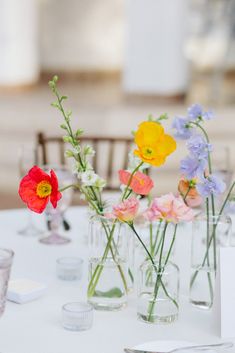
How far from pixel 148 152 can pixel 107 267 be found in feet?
0.80

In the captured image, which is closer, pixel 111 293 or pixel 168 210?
pixel 168 210

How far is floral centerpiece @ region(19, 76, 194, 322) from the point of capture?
1473mm

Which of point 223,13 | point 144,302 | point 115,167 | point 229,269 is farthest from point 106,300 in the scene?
point 223,13

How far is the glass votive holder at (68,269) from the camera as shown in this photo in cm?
178

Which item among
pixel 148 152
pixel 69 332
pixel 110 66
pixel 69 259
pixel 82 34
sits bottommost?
pixel 69 332

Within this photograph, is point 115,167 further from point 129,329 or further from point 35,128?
point 129,329

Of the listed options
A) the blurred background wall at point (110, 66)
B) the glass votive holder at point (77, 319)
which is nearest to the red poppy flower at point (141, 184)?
the glass votive holder at point (77, 319)

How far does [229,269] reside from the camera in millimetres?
1514

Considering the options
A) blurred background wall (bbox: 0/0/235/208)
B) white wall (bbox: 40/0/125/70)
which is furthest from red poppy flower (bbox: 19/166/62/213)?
white wall (bbox: 40/0/125/70)

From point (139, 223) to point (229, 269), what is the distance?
61 cm

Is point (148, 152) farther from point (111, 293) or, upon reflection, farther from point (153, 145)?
point (111, 293)

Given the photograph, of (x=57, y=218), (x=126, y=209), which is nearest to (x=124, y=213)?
(x=126, y=209)

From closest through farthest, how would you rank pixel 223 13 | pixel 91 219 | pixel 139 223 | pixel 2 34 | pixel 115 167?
pixel 91 219
pixel 139 223
pixel 115 167
pixel 2 34
pixel 223 13

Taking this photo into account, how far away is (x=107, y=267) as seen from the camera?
161 cm
